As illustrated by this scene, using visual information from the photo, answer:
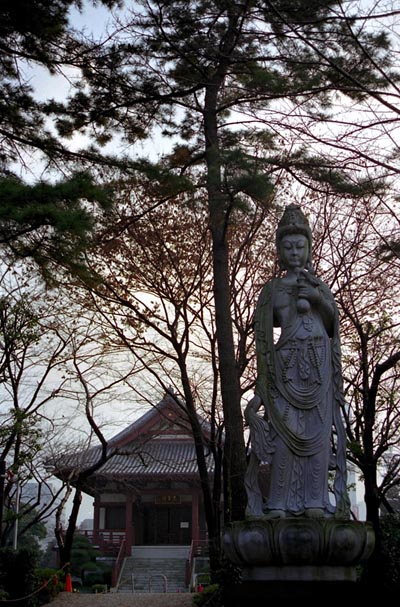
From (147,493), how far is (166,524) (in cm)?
127

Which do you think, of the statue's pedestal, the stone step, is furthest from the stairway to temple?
the statue's pedestal

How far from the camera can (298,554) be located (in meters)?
5.36

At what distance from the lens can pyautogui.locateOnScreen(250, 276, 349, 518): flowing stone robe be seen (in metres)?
6.07

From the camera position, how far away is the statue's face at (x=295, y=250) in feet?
21.8

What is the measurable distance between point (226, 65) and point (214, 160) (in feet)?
5.50

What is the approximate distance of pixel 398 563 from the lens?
10.8m

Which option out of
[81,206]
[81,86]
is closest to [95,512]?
[81,86]

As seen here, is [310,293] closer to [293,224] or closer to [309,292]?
[309,292]

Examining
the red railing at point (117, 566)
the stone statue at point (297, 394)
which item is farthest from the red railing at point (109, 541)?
the stone statue at point (297, 394)

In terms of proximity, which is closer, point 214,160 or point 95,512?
point 214,160

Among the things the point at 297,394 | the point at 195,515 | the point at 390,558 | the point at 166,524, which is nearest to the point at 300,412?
the point at 297,394

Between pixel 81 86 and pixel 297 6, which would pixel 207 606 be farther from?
pixel 297 6

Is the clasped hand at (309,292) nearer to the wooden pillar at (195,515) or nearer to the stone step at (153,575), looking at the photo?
the stone step at (153,575)

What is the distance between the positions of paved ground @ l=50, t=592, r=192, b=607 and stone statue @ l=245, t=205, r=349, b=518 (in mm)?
8840
